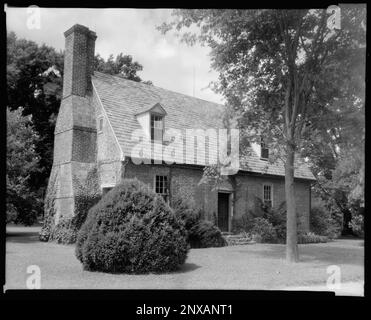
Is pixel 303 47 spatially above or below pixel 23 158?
above

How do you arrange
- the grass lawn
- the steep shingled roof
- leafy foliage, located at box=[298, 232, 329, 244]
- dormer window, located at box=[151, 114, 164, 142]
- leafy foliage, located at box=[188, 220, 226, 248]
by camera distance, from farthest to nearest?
leafy foliage, located at box=[298, 232, 329, 244]
dormer window, located at box=[151, 114, 164, 142]
the steep shingled roof
leafy foliage, located at box=[188, 220, 226, 248]
the grass lawn

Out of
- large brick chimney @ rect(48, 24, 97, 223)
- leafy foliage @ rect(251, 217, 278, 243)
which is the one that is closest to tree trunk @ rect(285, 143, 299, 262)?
leafy foliage @ rect(251, 217, 278, 243)

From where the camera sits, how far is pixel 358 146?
9.40 meters

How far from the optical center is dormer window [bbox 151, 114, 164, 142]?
1861 cm

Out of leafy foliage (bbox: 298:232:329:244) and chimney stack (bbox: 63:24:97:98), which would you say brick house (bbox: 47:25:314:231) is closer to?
chimney stack (bbox: 63:24:97:98)

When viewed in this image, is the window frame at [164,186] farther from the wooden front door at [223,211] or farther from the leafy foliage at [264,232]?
the leafy foliage at [264,232]

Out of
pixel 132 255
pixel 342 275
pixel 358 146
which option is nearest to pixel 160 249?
pixel 132 255

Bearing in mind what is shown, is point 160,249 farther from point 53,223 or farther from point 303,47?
point 53,223

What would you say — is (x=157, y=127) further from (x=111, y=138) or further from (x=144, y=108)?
(x=111, y=138)

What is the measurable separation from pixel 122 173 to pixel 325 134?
8367mm

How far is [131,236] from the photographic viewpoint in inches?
411

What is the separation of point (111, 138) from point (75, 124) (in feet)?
6.44

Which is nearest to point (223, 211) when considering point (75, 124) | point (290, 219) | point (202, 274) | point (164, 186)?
point (164, 186)

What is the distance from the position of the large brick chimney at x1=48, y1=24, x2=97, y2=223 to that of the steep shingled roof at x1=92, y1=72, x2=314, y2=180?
0.82m
